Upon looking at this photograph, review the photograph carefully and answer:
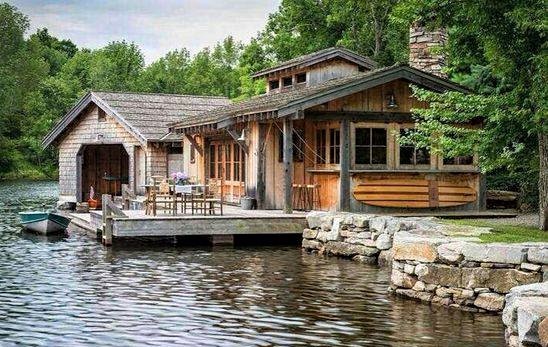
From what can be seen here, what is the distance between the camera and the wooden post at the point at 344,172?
22953mm

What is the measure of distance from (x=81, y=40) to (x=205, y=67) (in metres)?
31.5

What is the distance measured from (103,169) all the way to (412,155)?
61.7 ft

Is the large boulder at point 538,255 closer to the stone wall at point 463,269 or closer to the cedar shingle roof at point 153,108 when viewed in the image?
the stone wall at point 463,269

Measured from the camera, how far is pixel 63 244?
78.3 feet

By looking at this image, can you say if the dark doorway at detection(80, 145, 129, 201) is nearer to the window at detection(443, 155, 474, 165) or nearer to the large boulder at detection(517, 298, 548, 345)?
the window at detection(443, 155, 474, 165)

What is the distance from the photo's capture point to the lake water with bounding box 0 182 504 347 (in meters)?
11.7

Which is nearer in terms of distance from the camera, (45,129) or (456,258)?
(456,258)

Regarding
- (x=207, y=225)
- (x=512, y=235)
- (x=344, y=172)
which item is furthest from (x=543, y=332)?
(x=344, y=172)

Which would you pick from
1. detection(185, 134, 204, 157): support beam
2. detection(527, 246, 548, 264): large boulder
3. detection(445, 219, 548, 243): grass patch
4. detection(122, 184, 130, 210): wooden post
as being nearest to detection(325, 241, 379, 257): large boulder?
detection(445, 219, 548, 243): grass patch

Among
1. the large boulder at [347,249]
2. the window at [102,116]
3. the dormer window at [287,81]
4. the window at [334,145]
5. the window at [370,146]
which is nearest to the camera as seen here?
the large boulder at [347,249]

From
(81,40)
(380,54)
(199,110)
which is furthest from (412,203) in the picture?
Result: (81,40)

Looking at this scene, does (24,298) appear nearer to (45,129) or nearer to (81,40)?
(45,129)

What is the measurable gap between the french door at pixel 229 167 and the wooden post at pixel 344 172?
4.77m

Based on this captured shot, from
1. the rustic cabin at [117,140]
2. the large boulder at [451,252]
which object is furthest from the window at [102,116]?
the large boulder at [451,252]
